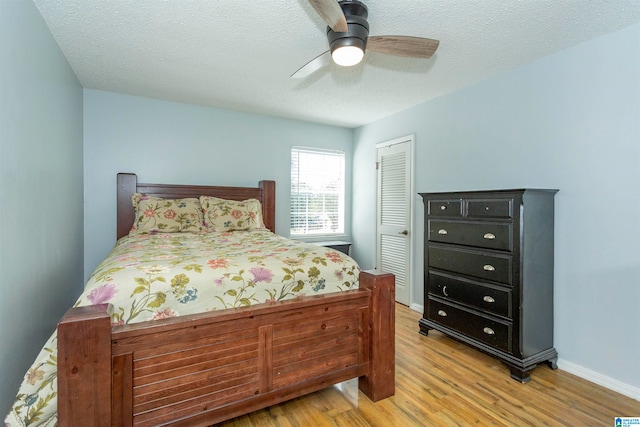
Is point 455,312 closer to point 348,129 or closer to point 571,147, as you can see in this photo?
point 571,147

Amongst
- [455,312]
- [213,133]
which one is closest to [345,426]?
[455,312]

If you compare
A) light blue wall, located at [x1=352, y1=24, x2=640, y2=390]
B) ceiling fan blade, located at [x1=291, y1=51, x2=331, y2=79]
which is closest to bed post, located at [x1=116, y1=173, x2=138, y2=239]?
ceiling fan blade, located at [x1=291, y1=51, x2=331, y2=79]

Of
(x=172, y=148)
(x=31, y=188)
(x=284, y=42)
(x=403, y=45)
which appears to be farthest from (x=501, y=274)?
(x=172, y=148)

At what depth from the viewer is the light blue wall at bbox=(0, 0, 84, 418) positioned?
5.04ft

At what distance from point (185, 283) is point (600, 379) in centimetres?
271

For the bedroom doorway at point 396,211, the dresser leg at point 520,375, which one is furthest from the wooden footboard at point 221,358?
the bedroom doorway at point 396,211

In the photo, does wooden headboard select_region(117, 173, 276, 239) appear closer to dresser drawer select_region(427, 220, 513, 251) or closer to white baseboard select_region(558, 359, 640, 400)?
Result: dresser drawer select_region(427, 220, 513, 251)

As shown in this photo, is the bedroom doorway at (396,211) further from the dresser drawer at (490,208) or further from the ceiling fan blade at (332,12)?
the ceiling fan blade at (332,12)

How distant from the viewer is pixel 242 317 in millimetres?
1547

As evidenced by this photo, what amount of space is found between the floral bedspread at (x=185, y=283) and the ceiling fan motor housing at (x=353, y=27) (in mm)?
1239

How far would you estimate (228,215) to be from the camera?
3.34 metres

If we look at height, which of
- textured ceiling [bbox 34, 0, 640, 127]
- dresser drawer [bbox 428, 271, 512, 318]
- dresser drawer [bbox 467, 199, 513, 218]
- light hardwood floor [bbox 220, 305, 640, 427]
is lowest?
light hardwood floor [bbox 220, 305, 640, 427]

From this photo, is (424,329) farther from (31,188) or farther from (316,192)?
(31,188)

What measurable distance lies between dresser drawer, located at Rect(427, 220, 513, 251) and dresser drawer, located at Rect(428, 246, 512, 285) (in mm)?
74
